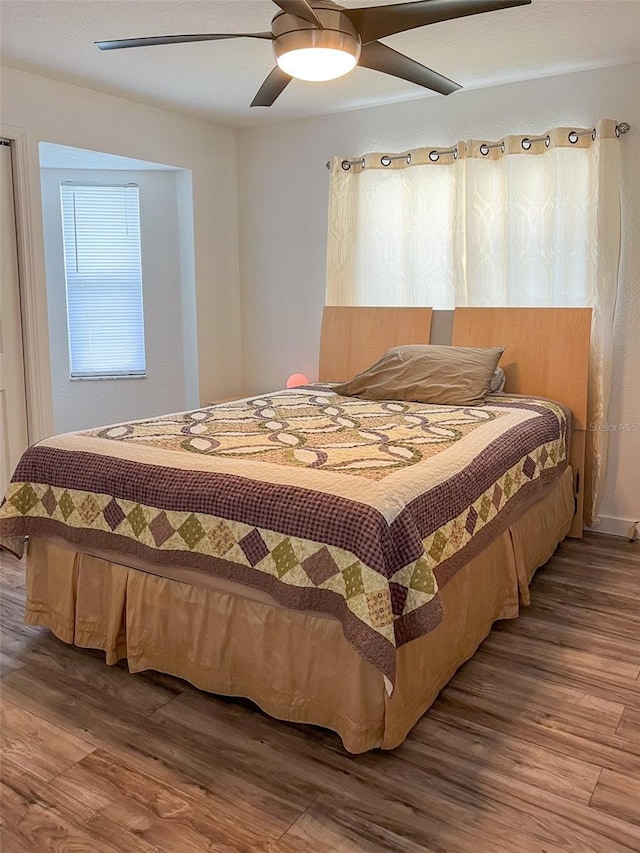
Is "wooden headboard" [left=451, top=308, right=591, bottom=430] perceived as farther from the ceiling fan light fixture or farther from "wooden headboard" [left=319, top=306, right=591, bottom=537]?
the ceiling fan light fixture

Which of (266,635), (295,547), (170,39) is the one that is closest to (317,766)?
(266,635)

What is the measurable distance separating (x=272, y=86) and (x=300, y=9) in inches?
28.6

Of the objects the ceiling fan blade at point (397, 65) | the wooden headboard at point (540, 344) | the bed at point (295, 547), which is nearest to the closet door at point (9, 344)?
the bed at point (295, 547)

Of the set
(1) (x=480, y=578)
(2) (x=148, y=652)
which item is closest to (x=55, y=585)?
(2) (x=148, y=652)

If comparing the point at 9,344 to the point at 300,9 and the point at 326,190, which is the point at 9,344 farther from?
the point at 300,9

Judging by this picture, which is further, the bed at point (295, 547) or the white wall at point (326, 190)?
the white wall at point (326, 190)

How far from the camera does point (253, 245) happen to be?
4.93 meters

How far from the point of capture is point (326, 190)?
14.8ft

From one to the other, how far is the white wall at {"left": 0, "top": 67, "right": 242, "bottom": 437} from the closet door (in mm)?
103

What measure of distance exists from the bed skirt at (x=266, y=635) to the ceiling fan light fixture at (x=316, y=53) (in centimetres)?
166

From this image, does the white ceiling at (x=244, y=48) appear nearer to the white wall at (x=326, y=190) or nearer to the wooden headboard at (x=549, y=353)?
the white wall at (x=326, y=190)

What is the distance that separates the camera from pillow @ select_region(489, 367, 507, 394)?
370 centimetres

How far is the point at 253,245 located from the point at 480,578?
3.22 m

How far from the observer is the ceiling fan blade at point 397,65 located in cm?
241
